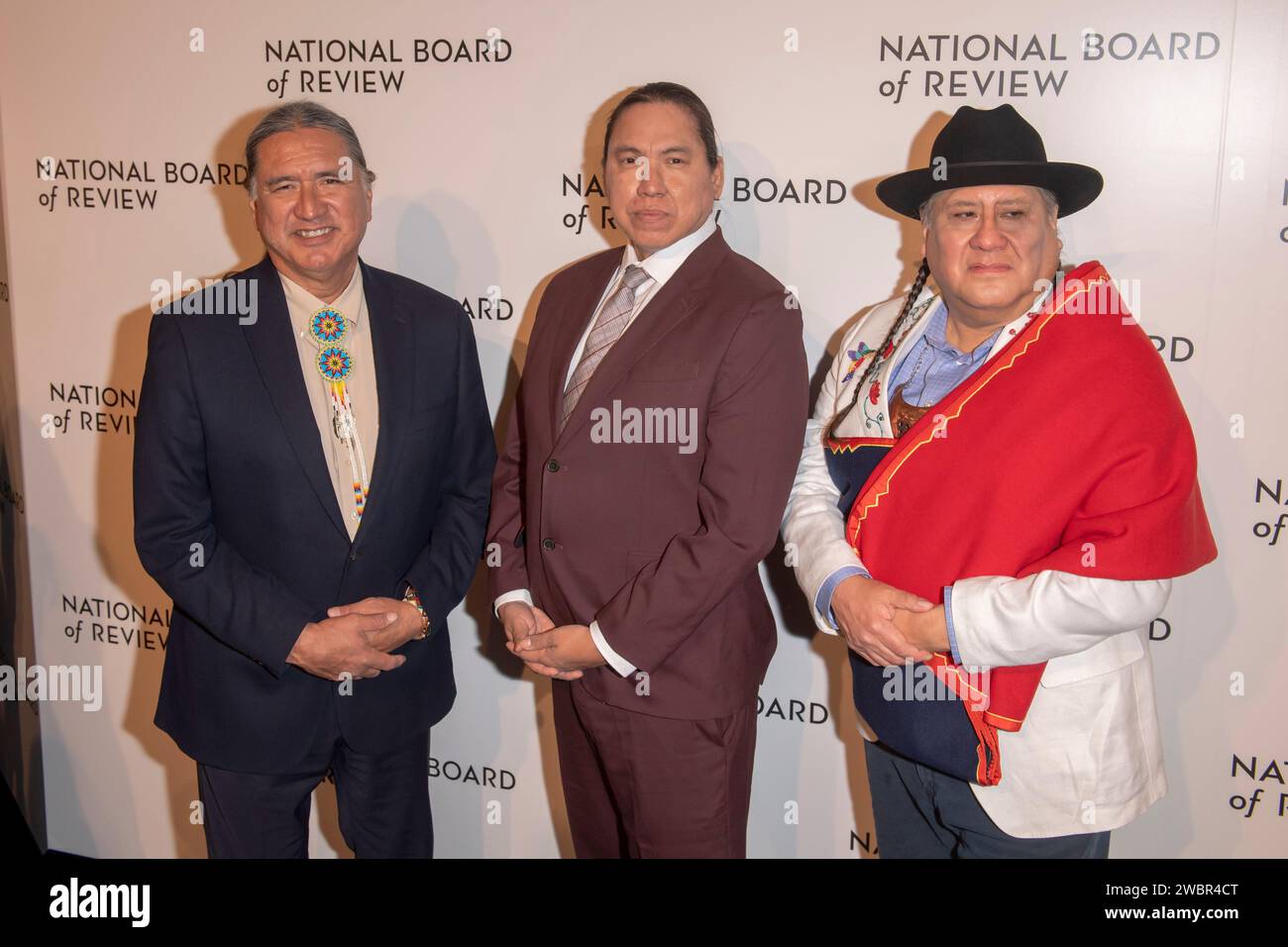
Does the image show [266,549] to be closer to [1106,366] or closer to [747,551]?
[747,551]

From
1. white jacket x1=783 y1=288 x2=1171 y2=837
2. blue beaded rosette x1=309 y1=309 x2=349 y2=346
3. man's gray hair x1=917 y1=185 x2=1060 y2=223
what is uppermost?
man's gray hair x1=917 y1=185 x2=1060 y2=223

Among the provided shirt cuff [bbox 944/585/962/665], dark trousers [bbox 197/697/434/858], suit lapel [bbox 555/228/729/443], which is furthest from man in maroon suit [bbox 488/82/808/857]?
dark trousers [bbox 197/697/434/858]

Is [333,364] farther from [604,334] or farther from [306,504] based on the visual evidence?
[604,334]

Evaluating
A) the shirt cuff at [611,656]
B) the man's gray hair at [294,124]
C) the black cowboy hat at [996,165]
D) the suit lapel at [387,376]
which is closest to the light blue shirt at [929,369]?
the black cowboy hat at [996,165]

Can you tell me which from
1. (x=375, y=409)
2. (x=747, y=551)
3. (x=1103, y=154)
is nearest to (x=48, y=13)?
(x=375, y=409)

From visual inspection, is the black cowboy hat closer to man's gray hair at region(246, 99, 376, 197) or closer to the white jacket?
the white jacket

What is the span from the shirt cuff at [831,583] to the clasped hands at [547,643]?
456mm

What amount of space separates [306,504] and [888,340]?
1273 mm

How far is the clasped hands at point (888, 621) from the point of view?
182 centimetres

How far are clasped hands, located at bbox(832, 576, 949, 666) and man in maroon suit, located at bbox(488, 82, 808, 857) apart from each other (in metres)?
0.20

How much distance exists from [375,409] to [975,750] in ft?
4.61

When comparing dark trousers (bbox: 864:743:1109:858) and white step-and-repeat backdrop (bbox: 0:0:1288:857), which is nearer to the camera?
dark trousers (bbox: 864:743:1109:858)

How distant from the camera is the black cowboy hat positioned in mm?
1825

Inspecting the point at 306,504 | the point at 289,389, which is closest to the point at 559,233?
the point at 289,389
